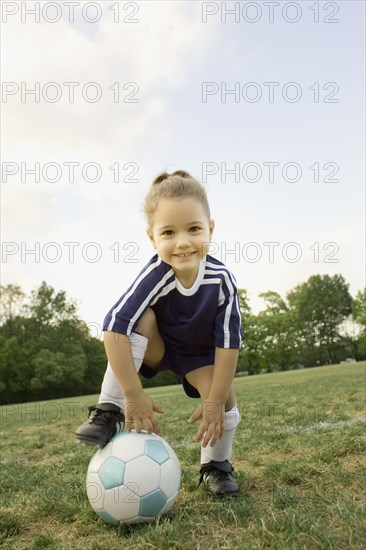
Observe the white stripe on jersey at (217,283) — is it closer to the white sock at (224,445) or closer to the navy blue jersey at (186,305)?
the navy blue jersey at (186,305)

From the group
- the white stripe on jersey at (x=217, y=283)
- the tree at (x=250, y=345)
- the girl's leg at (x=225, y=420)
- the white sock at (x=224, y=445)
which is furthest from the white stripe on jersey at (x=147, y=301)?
the tree at (x=250, y=345)

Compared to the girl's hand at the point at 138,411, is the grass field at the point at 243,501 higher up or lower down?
lower down

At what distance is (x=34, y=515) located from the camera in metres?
3.16

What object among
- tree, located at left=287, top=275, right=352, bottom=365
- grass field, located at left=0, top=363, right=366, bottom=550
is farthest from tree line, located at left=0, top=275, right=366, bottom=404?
grass field, located at left=0, top=363, right=366, bottom=550

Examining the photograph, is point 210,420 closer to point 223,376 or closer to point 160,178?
point 223,376

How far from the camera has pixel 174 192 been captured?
10.4 ft

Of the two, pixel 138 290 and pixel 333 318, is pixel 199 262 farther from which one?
pixel 333 318

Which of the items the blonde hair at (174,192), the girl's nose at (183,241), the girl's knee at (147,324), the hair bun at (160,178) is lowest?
the girl's knee at (147,324)

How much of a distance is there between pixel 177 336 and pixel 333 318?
61.9 metres

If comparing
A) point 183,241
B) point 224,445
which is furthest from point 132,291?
point 224,445

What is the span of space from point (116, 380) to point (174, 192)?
47.9 inches

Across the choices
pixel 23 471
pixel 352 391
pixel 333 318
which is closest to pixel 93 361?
pixel 333 318

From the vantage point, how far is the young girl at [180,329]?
10.2 feet

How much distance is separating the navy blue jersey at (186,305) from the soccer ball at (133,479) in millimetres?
666
